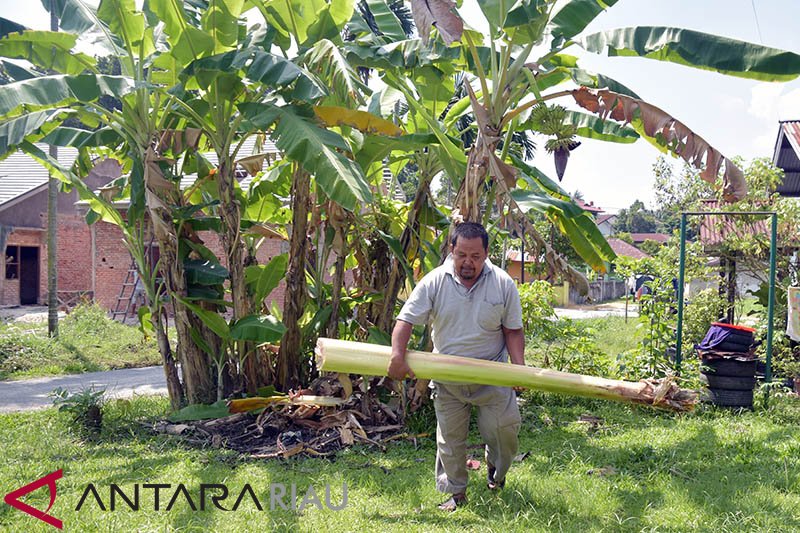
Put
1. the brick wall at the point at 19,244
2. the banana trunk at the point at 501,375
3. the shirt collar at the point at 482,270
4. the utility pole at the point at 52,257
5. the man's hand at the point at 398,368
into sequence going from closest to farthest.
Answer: the banana trunk at the point at 501,375 < the man's hand at the point at 398,368 < the shirt collar at the point at 482,270 < the utility pole at the point at 52,257 < the brick wall at the point at 19,244

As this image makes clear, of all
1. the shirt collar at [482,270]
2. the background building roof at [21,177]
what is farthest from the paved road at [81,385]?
the background building roof at [21,177]

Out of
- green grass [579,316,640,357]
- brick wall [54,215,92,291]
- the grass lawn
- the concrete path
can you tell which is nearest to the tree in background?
the concrete path

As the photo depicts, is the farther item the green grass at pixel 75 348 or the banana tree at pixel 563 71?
the green grass at pixel 75 348

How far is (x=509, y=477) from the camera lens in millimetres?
4930

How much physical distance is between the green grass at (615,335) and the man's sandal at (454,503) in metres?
7.22

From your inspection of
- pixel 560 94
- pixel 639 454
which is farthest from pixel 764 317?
pixel 560 94

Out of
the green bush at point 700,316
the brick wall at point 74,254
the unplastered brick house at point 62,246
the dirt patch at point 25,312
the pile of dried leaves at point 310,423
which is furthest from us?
the brick wall at point 74,254

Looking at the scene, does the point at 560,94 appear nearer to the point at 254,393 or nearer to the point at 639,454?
the point at 639,454

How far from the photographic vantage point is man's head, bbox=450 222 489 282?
163 inches

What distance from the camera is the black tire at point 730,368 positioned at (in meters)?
7.35

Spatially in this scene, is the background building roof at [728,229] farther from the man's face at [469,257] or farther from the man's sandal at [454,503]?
the man's sandal at [454,503]

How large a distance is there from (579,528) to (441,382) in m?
1.21

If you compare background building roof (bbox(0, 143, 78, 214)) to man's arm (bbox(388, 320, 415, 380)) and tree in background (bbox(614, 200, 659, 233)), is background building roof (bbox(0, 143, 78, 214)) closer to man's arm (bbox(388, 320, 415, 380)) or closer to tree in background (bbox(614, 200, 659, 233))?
man's arm (bbox(388, 320, 415, 380))

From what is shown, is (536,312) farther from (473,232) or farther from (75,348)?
(75,348)
